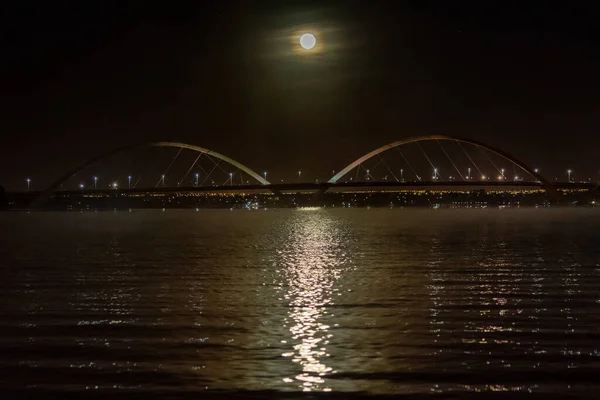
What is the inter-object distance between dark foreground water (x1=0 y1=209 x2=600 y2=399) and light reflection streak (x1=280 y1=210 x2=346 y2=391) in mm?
51

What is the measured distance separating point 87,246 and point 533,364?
36355 millimetres

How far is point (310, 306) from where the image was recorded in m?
19.2

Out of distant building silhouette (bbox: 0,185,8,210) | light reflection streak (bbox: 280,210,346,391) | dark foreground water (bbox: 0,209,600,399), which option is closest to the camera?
dark foreground water (bbox: 0,209,600,399)

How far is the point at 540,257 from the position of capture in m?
34.9

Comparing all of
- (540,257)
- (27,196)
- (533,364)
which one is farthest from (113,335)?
(27,196)

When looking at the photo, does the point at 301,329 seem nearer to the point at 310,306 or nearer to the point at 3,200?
the point at 310,306

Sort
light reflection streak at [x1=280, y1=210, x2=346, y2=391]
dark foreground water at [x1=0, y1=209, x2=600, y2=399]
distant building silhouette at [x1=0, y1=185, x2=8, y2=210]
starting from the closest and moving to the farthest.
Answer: dark foreground water at [x1=0, y1=209, x2=600, y2=399] → light reflection streak at [x1=280, y1=210, x2=346, y2=391] → distant building silhouette at [x1=0, y1=185, x2=8, y2=210]

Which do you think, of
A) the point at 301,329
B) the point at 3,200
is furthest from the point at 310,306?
the point at 3,200

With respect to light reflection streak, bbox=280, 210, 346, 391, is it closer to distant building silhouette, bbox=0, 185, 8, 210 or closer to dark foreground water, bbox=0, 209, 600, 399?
dark foreground water, bbox=0, 209, 600, 399

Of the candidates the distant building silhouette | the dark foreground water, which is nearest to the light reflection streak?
the dark foreground water

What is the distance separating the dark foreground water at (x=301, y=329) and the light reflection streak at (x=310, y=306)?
0.05 metres

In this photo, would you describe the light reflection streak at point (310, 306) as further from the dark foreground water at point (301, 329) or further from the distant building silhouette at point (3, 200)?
the distant building silhouette at point (3, 200)

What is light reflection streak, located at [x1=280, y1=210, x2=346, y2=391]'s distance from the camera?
1224 centimetres

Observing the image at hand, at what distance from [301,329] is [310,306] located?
3.37 metres
